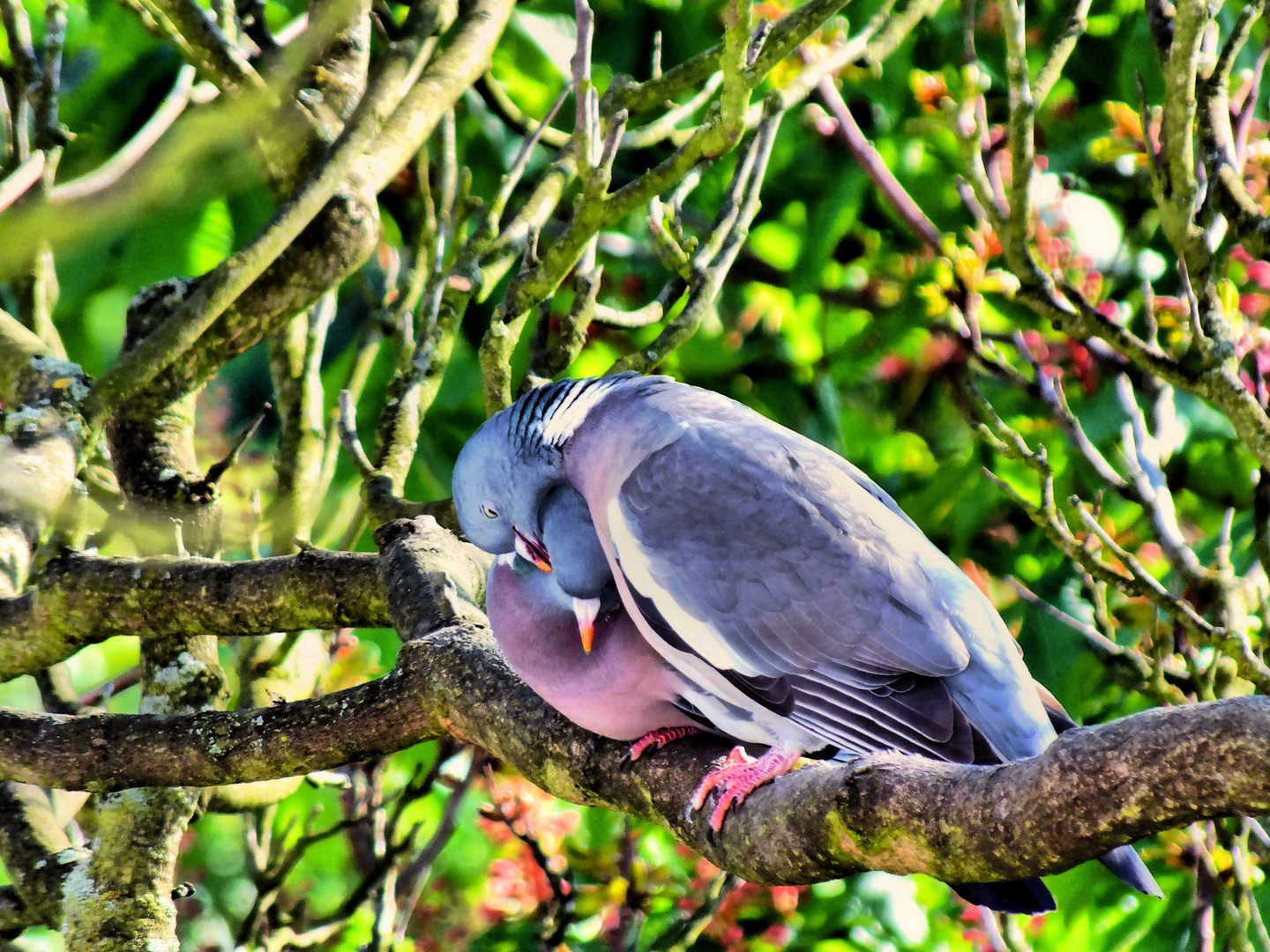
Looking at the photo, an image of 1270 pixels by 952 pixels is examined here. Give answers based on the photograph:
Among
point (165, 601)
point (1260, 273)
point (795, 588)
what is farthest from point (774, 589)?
point (1260, 273)

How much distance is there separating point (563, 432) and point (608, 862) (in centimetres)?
178

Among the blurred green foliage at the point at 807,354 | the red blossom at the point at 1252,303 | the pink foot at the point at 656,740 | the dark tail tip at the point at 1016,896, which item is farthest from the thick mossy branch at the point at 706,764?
the red blossom at the point at 1252,303

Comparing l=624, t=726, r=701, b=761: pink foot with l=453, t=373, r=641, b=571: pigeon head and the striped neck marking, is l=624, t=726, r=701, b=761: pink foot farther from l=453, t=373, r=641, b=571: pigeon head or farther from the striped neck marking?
the striped neck marking

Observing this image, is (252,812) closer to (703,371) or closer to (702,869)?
(702,869)

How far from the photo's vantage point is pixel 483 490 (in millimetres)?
1927

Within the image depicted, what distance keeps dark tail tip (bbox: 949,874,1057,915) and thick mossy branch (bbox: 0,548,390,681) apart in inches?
Answer: 43.9

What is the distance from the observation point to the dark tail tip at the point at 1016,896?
1413mm

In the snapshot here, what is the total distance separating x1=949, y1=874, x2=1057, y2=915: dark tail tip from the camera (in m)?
1.41

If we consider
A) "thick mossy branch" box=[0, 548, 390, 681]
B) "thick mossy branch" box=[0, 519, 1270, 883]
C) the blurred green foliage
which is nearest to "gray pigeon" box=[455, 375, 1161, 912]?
"thick mossy branch" box=[0, 519, 1270, 883]

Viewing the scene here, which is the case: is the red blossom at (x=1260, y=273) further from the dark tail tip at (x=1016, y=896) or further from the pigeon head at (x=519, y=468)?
the dark tail tip at (x=1016, y=896)

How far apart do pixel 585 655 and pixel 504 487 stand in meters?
0.35

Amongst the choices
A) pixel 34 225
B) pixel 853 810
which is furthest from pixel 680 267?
pixel 853 810

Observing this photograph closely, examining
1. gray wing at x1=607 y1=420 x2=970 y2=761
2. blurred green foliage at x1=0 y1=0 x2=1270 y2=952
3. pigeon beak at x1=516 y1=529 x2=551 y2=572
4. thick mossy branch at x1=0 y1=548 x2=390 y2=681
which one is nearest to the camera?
gray wing at x1=607 y1=420 x2=970 y2=761

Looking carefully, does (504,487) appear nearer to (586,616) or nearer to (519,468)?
(519,468)
